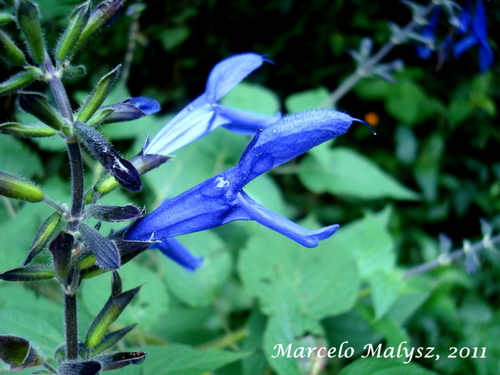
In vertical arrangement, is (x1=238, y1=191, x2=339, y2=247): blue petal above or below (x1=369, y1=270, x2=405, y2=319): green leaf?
above

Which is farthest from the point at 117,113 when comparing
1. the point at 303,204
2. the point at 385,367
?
the point at 303,204

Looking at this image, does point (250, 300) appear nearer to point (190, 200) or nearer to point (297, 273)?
point (297, 273)

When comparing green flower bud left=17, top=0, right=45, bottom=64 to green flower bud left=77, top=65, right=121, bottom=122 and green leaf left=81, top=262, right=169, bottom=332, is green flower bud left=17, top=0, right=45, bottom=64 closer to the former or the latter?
green flower bud left=77, top=65, right=121, bottom=122

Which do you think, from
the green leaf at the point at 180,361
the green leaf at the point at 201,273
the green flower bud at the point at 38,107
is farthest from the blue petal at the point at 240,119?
the green leaf at the point at 201,273

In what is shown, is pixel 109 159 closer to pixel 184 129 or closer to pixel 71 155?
pixel 71 155

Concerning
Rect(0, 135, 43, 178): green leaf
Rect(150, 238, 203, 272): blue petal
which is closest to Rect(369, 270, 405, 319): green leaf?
Rect(150, 238, 203, 272): blue petal

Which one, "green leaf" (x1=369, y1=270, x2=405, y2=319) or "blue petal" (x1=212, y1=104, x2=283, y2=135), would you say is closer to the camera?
"blue petal" (x1=212, y1=104, x2=283, y2=135)

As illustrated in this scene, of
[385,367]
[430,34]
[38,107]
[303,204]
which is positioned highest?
[38,107]
